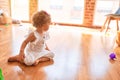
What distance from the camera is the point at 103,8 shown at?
4832 millimetres

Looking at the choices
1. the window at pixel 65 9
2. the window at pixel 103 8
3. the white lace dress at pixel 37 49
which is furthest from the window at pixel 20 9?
the white lace dress at pixel 37 49

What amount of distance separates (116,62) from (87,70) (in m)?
0.45

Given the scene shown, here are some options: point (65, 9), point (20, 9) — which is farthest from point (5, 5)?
point (65, 9)

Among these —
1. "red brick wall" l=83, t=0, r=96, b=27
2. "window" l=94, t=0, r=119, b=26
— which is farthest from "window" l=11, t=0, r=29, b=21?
"window" l=94, t=0, r=119, b=26

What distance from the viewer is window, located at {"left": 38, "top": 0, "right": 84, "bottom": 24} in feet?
16.3

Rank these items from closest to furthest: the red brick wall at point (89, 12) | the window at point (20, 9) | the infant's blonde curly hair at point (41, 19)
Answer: the infant's blonde curly hair at point (41, 19)
the red brick wall at point (89, 12)
the window at point (20, 9)

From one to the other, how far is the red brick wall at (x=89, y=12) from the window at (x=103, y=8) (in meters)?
0.14

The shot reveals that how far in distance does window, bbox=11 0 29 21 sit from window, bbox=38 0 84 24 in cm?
47

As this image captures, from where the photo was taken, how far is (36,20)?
1688 mm

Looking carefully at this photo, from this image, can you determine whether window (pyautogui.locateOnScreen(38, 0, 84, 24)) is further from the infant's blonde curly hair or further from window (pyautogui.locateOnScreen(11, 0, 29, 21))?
the infant's blonde curly hair

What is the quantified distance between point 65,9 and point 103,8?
1119 mm

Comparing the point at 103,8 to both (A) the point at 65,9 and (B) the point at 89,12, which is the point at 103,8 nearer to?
(B) the point at 89,12

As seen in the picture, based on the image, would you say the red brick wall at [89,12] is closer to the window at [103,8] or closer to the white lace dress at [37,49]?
the window at [103,8]

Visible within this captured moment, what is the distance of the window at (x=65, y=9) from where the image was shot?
4.97 metres
